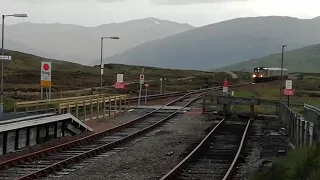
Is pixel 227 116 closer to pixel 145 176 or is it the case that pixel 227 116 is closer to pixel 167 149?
pixel 167 149

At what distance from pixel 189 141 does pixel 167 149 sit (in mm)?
2812

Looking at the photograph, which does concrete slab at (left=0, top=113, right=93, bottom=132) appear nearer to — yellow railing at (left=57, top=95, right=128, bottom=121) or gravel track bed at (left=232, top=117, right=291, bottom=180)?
yellow railing at (left=57, top=95, right=128, bottom=121)

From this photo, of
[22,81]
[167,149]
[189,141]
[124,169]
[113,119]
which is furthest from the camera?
[22,81]

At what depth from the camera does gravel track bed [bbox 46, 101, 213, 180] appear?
15883 millimetres

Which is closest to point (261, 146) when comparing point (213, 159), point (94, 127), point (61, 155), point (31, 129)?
point (213, 159)

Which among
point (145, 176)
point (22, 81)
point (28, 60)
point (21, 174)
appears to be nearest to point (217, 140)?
point (145, 176)

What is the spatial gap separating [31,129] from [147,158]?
518 cm

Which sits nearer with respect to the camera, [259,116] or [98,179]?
[98,179]

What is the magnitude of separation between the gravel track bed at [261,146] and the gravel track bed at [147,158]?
2.21 m

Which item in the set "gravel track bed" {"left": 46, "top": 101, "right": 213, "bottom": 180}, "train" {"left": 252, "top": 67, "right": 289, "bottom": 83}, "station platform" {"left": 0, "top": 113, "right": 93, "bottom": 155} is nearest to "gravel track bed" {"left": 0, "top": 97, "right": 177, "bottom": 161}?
"station platform" {"left": 0, "top": 113, "right": 93, "bottom": 155}

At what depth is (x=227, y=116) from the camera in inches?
1463

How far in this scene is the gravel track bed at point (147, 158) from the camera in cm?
1588

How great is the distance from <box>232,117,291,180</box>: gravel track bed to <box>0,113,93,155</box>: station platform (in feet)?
25.3

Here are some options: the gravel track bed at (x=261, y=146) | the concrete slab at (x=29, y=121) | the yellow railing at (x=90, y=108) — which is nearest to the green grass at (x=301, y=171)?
the gravel track bed at (x=261, y=146)
